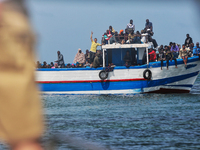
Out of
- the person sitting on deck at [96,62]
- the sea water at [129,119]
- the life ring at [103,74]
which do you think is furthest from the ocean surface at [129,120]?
the person sitting on deck at [96,62]

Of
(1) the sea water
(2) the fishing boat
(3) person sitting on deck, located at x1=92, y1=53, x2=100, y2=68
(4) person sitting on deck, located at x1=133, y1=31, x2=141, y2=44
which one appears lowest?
(1) the sea water

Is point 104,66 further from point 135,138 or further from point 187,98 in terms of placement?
point 135,138

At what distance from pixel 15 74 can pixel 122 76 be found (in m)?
22.2

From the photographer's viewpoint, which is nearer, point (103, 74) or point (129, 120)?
point (129, 120)

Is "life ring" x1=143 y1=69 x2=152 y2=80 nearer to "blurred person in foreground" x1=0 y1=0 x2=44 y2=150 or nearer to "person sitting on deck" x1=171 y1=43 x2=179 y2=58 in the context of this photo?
"person sitting on deck" x1=171 y1=43 x2=179 y2=58

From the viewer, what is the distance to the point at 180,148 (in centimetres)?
1042

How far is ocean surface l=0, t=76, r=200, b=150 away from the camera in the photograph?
11352 mm

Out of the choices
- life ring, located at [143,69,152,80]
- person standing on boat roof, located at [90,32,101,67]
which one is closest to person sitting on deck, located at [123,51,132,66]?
life ring, located at [143,69,152,80]

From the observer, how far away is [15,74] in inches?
39.7

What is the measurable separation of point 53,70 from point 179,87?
7.51 m

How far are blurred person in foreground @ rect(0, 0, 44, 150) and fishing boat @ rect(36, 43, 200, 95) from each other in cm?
2181

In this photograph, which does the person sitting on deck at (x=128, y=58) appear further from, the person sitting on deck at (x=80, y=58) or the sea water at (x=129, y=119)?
the person sitting on deck at (x=80, y=58)

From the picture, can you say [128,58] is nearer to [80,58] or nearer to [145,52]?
[145,52]

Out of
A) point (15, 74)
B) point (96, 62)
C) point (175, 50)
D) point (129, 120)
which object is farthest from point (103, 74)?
point (15, 74)
